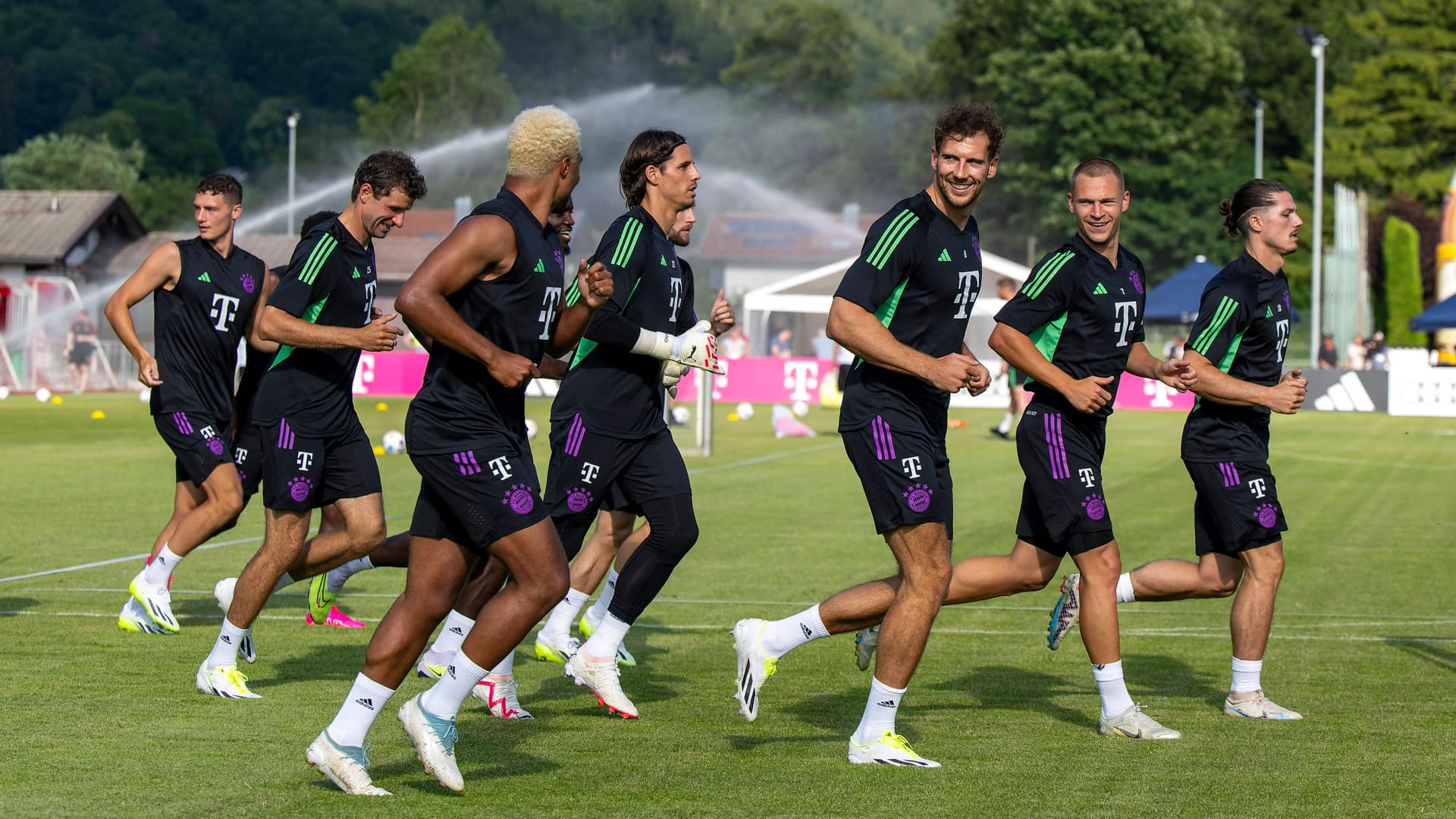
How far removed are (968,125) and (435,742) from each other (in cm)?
296

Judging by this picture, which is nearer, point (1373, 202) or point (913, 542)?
point (913, 542)

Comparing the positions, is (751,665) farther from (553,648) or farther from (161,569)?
(161,569)

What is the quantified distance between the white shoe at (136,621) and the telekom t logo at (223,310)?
5.08ft

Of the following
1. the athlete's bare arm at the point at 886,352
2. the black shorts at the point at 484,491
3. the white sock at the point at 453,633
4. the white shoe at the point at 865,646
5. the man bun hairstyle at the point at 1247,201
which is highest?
the man bun hairstyle at the point at 1247,201

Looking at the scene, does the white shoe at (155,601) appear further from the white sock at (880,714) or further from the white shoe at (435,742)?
the white sock at (880,714)

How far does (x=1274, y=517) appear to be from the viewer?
765cm

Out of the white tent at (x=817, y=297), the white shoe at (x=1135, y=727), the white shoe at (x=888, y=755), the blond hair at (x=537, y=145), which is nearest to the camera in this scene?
the blond hair at (x=537, y=145)

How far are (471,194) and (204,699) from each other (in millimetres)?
103600

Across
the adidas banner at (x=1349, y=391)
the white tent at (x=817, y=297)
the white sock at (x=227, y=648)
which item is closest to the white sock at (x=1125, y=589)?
the white sock at (x=227, y=648)

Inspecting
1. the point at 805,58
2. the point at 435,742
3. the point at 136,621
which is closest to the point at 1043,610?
the point at 136,621

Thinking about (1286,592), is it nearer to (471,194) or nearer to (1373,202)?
(1373,202)

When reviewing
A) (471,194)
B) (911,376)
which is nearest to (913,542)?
(911,376)

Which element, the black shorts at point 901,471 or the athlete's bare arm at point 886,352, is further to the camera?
the black shorts at point 901,471

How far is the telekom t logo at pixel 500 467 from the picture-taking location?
229 inches
